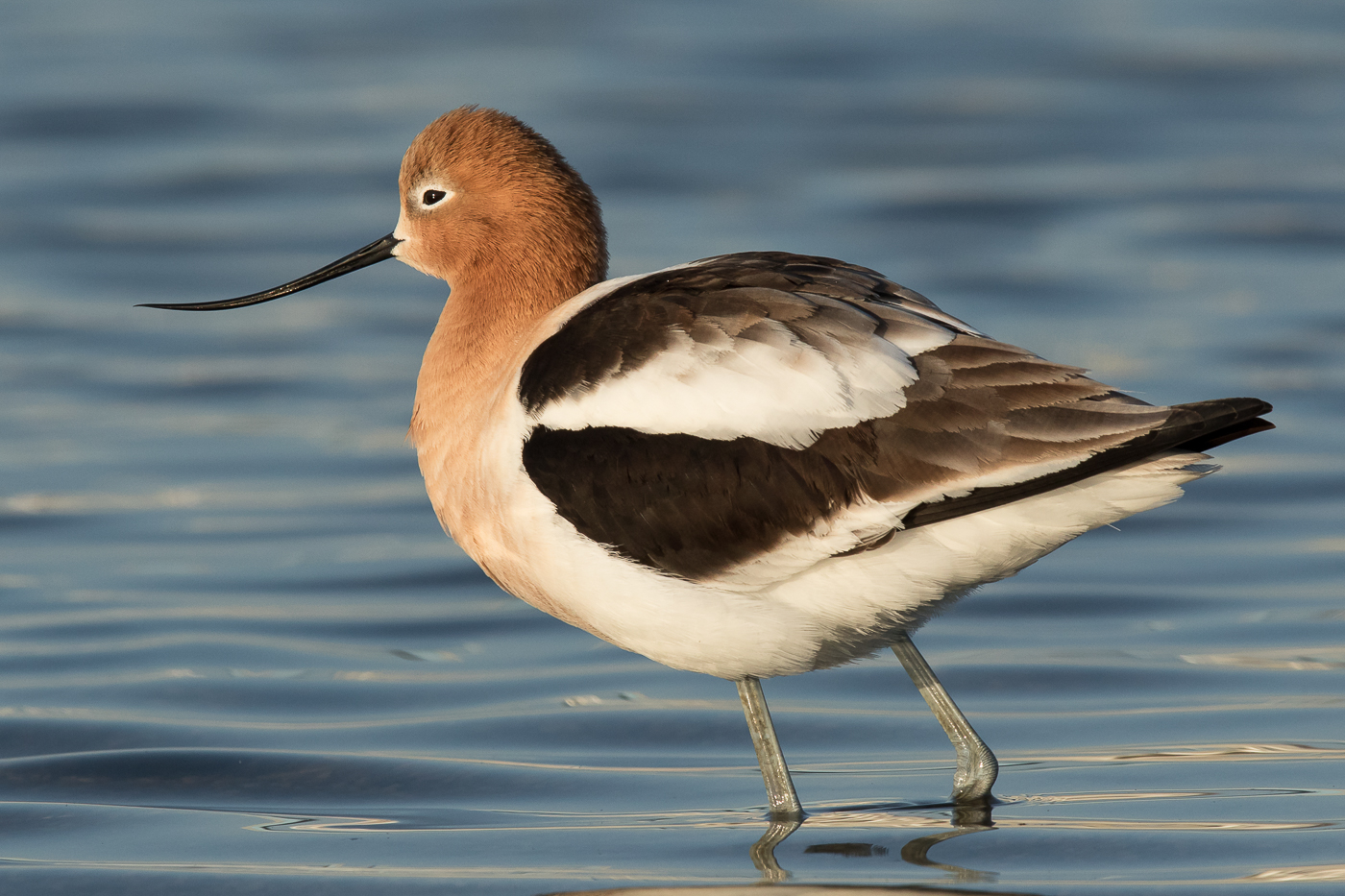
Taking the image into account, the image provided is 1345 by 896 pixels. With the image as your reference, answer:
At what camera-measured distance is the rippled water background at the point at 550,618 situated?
6105mm

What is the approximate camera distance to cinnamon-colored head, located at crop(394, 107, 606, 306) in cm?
674

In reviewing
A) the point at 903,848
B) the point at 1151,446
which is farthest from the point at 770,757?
the point at 1151,446

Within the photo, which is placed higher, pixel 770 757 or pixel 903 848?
pixel 770 757

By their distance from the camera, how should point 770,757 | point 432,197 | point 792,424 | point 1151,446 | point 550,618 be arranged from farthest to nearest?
point 550,618, point 432,197, point 770,757, point 792,424, point 1151,446

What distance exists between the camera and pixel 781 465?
574cm

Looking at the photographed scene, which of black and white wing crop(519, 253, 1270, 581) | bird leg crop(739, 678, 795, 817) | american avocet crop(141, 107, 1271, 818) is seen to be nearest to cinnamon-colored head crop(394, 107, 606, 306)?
american avocet crop(141, 107, 1271, 818)

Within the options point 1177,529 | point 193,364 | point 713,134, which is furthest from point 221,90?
point 1177,529

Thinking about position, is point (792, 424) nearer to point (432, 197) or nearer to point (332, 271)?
point (432, 197)

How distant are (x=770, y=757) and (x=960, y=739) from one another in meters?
0.66

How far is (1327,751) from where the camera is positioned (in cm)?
665

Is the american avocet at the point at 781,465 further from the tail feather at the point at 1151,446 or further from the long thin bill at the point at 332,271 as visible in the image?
the long thin bill at the point at 332,271

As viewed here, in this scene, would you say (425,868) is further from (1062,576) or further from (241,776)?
(1062,576)

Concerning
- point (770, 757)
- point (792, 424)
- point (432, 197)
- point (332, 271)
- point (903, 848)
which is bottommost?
point (903, 848)

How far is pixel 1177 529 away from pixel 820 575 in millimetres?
4908
